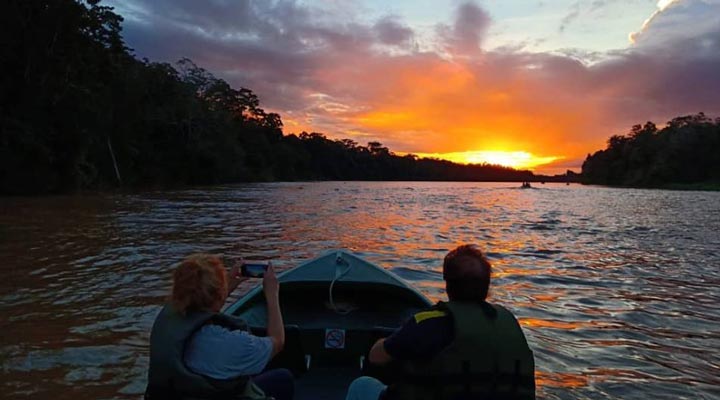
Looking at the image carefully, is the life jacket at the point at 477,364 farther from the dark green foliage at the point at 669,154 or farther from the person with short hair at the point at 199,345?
the dark green foliage at the point at 669,154

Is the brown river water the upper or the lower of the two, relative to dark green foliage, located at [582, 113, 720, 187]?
lower

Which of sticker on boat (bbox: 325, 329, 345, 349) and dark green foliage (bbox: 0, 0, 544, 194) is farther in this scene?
dark green foliage (bbox: 0, 0, 544, 194)

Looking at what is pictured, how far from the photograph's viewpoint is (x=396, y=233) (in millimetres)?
18156

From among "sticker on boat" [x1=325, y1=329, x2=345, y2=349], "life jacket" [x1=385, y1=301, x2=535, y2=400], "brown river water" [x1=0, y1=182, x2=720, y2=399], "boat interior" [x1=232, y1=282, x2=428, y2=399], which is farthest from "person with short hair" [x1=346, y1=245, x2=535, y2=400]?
"brown river water" [x1=0, y1=182, x2=720, y2=399]

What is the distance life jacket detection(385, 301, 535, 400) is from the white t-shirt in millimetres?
782

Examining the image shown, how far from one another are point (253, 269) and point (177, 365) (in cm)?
74

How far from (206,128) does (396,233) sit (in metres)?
51.9

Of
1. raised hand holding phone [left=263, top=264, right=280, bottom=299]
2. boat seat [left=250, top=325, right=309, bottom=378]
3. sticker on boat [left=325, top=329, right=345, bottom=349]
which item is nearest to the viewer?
raised hand holding phone [left=263, top=264, right=280, bottom=299]

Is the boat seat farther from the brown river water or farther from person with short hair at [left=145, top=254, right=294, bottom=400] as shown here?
person with short hair at [left=145, top=254, right=294, bottom=400]

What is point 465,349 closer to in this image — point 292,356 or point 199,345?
point 199,345

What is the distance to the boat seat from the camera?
4246 millimetres

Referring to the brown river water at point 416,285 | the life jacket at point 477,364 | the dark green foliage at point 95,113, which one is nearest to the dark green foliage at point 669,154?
the dark green foliage at point 95,113

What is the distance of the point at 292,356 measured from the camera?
4332 mm

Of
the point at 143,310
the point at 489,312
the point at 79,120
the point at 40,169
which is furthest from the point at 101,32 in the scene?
the point at 489,312
